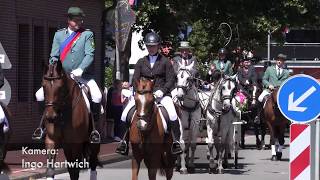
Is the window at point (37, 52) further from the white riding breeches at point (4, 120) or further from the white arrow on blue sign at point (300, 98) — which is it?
the white arrow on blue sign at point (300, 98)

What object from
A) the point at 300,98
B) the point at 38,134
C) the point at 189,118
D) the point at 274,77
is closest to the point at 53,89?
the point at 38,134

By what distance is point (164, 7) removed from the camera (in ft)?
99.5

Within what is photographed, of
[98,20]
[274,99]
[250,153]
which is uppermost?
[98,20]

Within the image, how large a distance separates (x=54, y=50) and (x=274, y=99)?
10272mm

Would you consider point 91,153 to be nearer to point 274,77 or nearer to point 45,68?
point 45,68

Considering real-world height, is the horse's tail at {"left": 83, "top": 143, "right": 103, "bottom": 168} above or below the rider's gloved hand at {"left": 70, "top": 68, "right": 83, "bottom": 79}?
below

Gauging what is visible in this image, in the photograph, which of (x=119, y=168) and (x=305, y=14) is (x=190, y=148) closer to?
(x=119, y=168)

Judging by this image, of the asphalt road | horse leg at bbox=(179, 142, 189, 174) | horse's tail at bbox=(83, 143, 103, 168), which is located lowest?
the asphalt road

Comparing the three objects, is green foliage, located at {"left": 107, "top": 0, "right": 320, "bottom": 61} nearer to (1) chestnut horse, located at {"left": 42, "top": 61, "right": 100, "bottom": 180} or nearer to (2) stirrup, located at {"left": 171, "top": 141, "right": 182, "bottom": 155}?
(2) stirrup, located at {"left": 171, "top": 141, "right": 182, "bottom": 155}

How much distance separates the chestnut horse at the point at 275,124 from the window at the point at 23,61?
6605 mm

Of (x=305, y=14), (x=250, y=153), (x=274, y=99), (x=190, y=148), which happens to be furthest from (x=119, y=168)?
(x=305, y=14)

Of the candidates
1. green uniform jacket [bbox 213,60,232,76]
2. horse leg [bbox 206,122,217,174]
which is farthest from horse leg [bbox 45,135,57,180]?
green uniform jacket [bbox 213,60,232,76]

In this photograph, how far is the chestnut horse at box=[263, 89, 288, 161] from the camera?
898 inches

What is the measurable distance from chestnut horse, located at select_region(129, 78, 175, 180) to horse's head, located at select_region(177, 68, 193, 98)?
4234 mm
